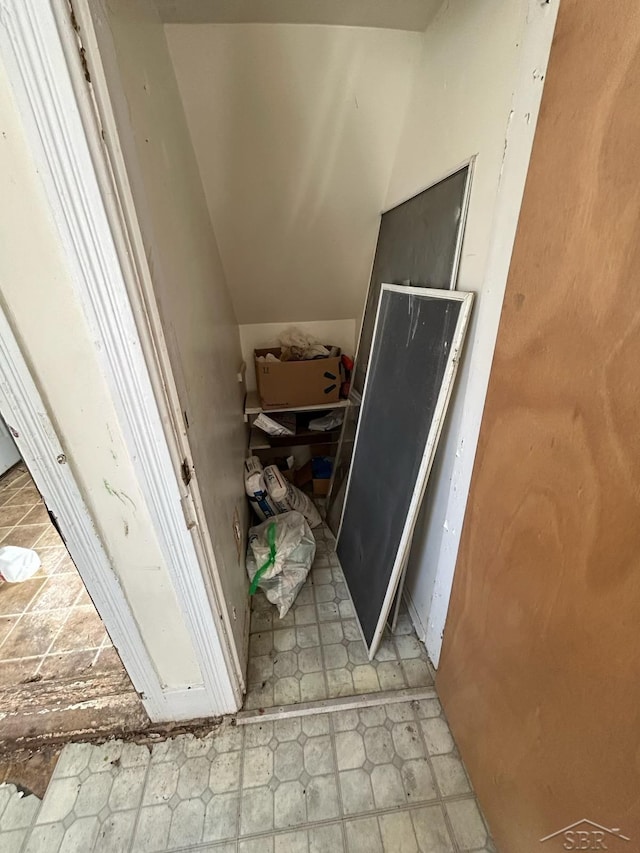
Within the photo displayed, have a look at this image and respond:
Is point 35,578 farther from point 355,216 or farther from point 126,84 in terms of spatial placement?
point 355,216

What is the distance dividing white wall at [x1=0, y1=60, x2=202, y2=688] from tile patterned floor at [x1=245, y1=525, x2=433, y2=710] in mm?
560

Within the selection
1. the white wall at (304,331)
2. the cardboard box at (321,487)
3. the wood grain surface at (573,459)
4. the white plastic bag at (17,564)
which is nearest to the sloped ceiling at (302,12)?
the wood grain surface at (573,459)

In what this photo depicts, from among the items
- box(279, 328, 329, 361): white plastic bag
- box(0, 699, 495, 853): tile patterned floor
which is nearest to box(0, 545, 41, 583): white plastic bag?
box(0, 699, 495, 853): tile patterned floor

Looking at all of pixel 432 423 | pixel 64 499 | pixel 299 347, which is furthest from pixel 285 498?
pixel 64 499

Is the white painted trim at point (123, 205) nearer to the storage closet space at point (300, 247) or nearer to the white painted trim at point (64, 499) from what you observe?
the storage closet space at point (300, 247)

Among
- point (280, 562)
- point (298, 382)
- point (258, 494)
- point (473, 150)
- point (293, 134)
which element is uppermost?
point (293, 134)

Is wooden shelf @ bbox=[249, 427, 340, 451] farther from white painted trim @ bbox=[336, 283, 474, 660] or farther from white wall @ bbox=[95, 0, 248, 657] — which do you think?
white painted trim @ bbox=[336, 283, 474, 660]

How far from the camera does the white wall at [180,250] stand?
2.31 feet

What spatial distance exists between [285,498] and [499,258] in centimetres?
148

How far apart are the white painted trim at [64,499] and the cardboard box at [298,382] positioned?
1.27 metres

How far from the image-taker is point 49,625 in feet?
5.19

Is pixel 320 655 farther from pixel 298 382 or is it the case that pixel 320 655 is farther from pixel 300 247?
pixel 300 247

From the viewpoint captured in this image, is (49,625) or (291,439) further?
(291,439)

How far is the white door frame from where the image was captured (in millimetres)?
502
